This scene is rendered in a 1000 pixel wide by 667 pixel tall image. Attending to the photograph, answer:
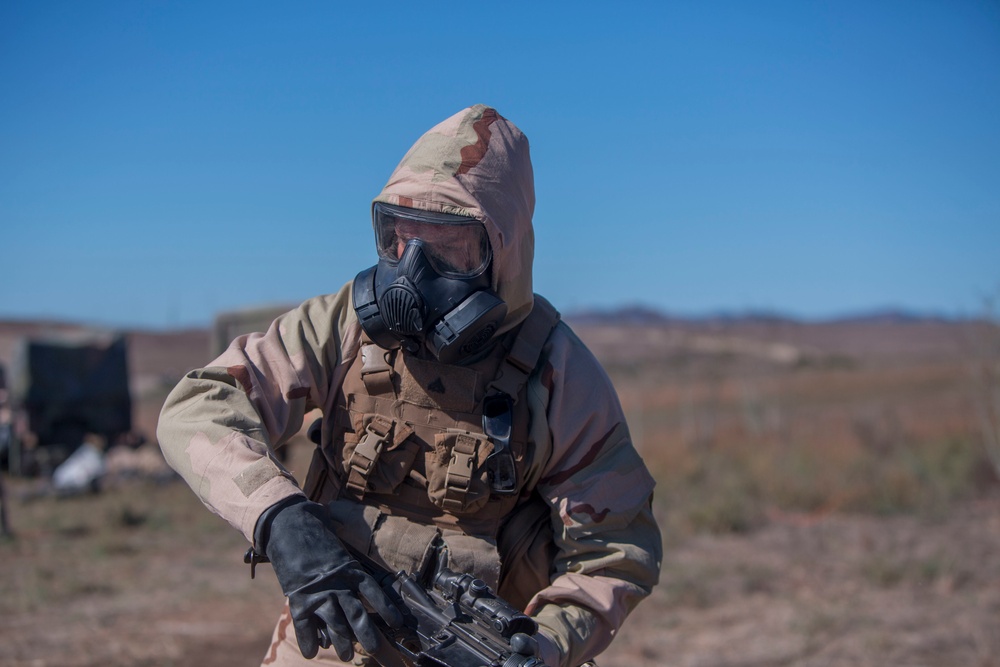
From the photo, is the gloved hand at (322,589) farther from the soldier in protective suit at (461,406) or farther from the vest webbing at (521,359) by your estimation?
the vest webbing at (521,359)

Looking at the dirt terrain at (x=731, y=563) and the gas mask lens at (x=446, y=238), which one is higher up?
the gas mask lens at (x=446, y=238)

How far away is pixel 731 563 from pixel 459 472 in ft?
17.9

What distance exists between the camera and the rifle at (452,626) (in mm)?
1744

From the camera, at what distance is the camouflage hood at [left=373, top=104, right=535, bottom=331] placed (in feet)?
7.22

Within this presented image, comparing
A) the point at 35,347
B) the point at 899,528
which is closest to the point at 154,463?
the point at 35,347

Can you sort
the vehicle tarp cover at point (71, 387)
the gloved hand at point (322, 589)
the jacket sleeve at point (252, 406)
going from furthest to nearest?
1. the vehicle tarp cover at point (71, 387)
2. the jacket sleeve at point (252, 406)
3. the gloved hand at point (322, 589)

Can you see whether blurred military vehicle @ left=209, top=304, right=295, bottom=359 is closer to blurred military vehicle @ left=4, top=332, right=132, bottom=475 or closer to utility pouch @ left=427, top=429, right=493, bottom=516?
blurred military vehicle @ left=4, top=332, right=132, bottom=475

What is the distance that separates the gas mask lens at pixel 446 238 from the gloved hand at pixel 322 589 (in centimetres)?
75

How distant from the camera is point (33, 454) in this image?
11.9 metres

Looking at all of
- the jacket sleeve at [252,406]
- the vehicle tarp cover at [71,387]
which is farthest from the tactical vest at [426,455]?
the vehicle tarp cover at [71,387]

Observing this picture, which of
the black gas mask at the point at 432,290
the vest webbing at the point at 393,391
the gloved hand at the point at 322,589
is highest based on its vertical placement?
the black gas mask at the point at 432,290

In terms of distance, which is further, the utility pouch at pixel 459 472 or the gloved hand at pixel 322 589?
the utility pouch at pixel 459 472

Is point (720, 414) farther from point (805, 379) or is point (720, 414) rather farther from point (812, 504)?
point (812, 504)

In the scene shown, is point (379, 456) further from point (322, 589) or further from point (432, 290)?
point (322, 589)
